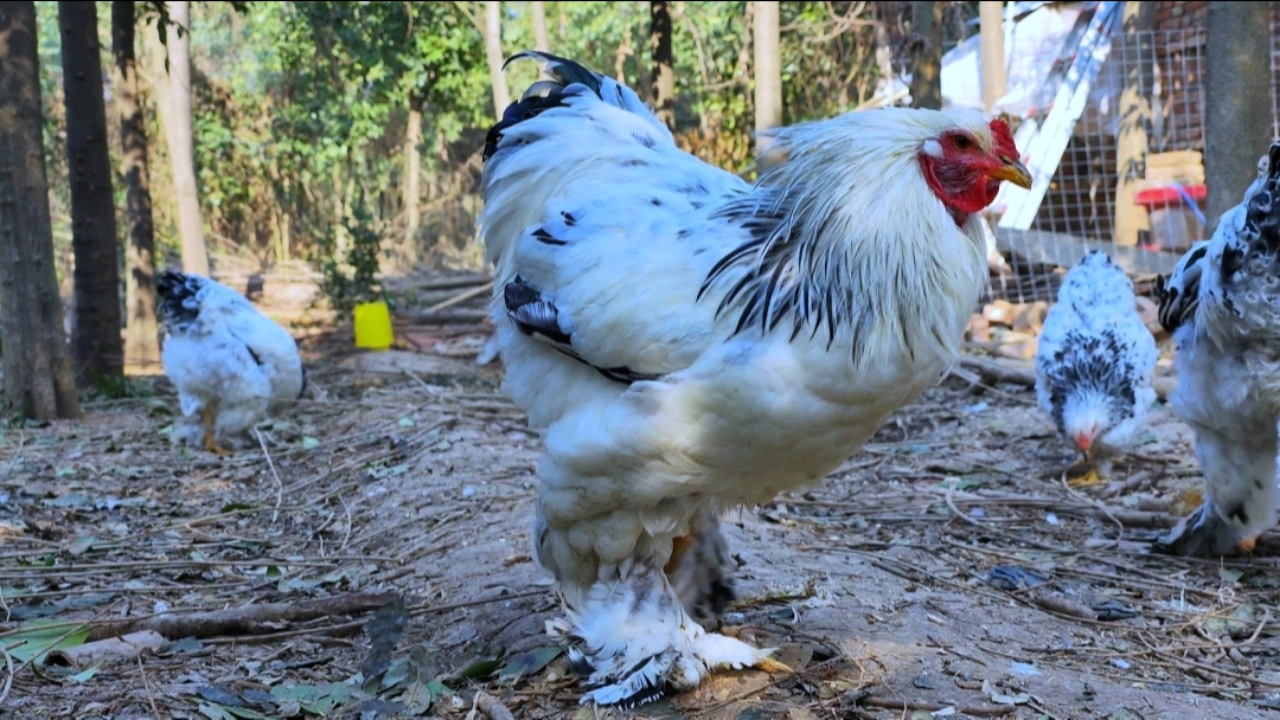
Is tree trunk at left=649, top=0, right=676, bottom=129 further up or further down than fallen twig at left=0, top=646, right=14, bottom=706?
further up

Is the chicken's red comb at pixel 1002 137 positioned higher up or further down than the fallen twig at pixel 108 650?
higher up

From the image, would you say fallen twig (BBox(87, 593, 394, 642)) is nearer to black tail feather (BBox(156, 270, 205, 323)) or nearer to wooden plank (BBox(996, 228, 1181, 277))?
black tail feather (BBox(156, 270, 205, 323))

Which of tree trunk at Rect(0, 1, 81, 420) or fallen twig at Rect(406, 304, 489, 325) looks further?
fallen twig at Rect(406, 304, 489, 325)

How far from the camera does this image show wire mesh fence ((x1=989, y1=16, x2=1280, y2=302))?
11789 mm

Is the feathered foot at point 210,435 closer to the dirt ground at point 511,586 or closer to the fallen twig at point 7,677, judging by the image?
the dirt ground at point 511,586

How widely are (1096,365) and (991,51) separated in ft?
18.7

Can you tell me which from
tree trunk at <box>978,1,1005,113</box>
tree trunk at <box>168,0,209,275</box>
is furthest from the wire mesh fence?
tree trunk at <box>168,0,209,275</box>

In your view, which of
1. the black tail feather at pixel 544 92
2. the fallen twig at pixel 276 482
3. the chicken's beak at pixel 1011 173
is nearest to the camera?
the chicken's beak at pixel 1011 173

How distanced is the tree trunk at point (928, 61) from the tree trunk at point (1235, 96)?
6.78 feet

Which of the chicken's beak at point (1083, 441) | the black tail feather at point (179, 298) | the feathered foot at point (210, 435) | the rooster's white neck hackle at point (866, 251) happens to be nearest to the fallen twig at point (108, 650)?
the rooster's white neck hackle at point (866, 251)

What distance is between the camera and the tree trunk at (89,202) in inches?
340

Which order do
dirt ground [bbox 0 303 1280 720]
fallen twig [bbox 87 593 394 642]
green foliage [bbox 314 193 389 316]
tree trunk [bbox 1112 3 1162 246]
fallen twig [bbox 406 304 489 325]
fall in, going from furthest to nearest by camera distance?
fallen twig [bbox 406 304 489 325] < green foliage [bbox 314 193 389 316] < tree trunk [bbox 1112 3 1162 246] < fallen twig [bbox 87 593 394 642] < dirt ground [bbox 0 303 1280 720]

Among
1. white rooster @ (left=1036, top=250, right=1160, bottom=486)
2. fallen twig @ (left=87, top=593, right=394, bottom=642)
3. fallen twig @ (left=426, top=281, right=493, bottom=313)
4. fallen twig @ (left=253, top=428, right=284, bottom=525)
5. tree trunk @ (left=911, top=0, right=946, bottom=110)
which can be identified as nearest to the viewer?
fallen twig @ (left=87, top=593, right=394, bottom=642)

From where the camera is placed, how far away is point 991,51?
36.0ft
